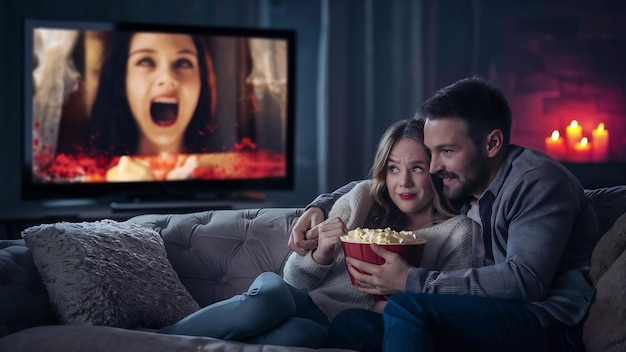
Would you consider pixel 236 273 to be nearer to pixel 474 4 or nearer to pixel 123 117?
pixel 123 117

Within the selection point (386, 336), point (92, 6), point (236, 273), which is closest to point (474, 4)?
point (92, 6)

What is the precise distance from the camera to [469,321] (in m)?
1.73

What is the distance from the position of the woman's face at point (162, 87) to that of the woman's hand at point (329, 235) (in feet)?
7.22

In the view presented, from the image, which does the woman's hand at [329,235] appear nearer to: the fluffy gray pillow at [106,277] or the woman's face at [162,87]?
the fluffy gray pillow at [106,277]

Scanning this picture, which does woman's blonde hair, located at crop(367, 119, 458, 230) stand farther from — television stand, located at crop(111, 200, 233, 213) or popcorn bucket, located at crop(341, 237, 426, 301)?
television stand, located at crop(111, 200, 233, 213)

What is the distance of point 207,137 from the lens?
4.24 metres

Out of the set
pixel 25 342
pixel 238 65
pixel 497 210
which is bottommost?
pixel 25 342

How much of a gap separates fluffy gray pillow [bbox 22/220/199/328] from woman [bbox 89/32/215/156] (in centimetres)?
198

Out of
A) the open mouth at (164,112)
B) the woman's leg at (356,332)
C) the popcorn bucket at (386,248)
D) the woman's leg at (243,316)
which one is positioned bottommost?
the woman's leg at (356,332)

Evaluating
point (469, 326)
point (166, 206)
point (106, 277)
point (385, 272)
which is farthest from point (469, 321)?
point (166, 206)

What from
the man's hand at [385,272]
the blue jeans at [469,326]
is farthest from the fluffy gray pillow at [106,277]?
the blue jeans at [469,326]

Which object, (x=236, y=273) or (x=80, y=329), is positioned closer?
(x=80, y=329)

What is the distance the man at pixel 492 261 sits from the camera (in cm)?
173

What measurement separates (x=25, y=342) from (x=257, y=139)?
2.68m
